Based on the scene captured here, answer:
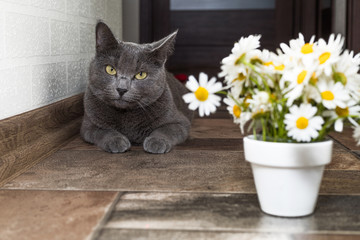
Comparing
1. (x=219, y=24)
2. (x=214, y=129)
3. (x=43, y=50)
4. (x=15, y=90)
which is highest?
(x=219, y=24)

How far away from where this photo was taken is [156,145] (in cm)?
151

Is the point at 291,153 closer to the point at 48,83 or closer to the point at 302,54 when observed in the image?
the point at 302,54

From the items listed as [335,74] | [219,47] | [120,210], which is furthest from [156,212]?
[219,47]

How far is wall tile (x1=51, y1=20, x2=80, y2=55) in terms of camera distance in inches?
65.4

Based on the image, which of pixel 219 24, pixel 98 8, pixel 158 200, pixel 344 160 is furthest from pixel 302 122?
pixel 219 24

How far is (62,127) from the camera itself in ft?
5.61

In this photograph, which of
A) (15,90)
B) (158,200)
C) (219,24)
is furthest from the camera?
(219,24)

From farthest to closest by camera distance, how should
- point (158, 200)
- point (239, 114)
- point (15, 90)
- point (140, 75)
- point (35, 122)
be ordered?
1. point (140, 75)
2. point (35, 122)
3. point (15, 90)
4. point (158, 200)
5. point (239, 114)

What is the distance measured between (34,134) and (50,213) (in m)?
0.53

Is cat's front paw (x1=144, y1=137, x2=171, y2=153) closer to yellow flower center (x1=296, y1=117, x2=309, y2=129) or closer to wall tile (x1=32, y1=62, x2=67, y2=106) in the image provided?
wall tile (x1=32, y1=62, x2=67, y2=106)

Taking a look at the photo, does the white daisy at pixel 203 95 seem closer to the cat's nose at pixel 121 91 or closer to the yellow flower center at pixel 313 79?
the yellow flower center at pixel 313 79

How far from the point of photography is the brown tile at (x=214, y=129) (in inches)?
72.8

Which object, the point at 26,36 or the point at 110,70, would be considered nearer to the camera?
the point at 26,36

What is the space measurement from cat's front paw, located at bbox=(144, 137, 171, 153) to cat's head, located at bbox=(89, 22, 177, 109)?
13 cm
